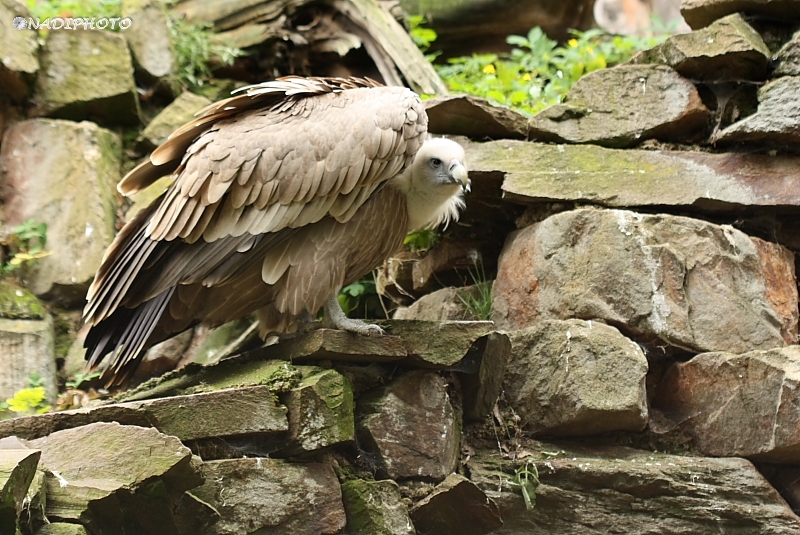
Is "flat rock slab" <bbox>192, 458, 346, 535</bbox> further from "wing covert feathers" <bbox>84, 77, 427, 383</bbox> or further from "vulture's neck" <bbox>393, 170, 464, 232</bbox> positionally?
"vulture's neck" <bbox>393, 170, 464, 232</bbox>

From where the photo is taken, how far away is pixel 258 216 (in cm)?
382

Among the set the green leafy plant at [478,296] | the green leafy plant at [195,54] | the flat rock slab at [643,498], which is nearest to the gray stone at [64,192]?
the green leafy plant at [195,54]

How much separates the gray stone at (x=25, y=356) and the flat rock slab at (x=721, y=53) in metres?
3.87

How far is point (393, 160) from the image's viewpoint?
3.91 m

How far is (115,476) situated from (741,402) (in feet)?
8.67

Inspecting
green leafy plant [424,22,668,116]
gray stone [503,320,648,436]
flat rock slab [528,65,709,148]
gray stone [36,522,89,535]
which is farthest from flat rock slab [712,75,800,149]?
gray stone [36,522,89,535]

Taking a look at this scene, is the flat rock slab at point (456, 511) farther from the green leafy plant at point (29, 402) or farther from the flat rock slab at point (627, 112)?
the flat rock slab at point (627, 112)

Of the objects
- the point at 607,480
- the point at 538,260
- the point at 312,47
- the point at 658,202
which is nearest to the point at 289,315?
the point at 538,260

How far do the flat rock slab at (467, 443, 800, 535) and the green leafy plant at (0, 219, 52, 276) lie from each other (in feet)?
10.3

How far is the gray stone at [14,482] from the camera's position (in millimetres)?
2525

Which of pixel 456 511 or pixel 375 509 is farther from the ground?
pixel 375 509

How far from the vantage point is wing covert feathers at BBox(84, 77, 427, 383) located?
12.5 ft

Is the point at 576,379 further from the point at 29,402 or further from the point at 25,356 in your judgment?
the point at 25,356

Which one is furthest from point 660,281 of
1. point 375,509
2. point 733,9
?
point 733,9
